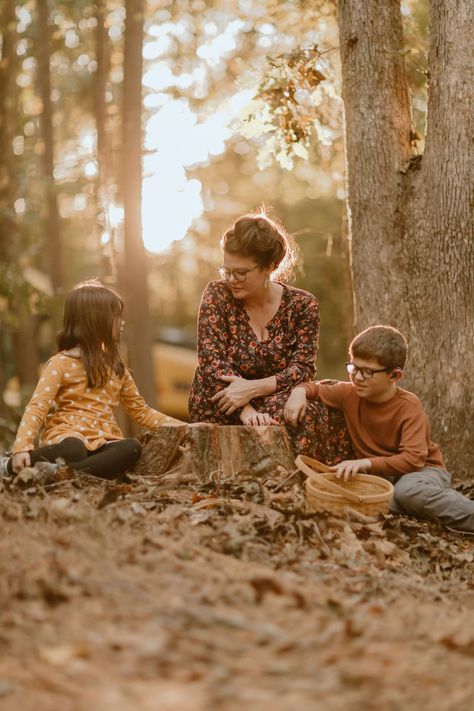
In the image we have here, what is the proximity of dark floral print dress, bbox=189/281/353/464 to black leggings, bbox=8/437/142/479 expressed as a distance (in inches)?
26.5

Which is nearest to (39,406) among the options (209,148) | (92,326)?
(92,326)

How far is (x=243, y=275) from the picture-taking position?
571 cm

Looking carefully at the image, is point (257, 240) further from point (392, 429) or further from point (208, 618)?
point (208, 618)

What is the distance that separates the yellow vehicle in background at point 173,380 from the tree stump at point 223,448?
1353cm

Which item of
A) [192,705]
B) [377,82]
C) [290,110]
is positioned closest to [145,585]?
[192,705]

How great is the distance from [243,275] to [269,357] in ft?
1.99

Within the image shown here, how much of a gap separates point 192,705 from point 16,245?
14.7 m

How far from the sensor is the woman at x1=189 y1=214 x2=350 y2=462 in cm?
554

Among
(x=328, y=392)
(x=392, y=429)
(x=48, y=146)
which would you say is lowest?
(x=392, y=429)

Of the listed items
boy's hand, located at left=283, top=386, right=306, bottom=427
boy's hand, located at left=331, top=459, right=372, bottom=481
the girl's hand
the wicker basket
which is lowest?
the wicker basket

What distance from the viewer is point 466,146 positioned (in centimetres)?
608

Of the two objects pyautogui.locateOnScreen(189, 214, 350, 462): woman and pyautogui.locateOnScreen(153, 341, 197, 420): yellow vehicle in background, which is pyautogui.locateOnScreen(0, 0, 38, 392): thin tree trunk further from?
pyautogui.locateOnScreen(189, 214, 350, 462): woman

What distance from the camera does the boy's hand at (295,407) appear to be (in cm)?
533

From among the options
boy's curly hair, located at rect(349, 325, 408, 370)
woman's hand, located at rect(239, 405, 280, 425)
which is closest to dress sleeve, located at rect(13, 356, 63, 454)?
woman's hand, located at rect(239, 405, 280, 425)
